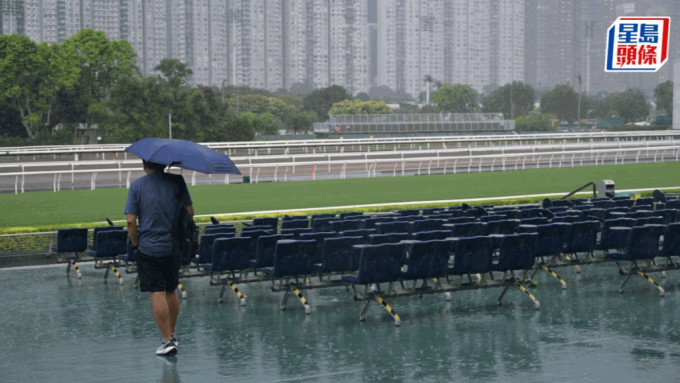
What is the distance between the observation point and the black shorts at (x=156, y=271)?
8.12 m

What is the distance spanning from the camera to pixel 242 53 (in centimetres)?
17925

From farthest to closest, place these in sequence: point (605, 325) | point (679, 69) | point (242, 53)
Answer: point (242, 53), point (679, 69), point (605, 325)

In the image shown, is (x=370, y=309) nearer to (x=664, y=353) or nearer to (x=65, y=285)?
(x=664, y=353)

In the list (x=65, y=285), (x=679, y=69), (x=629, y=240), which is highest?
(x=679, y=69)

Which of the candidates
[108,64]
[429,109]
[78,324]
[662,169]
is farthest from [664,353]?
[429,109]

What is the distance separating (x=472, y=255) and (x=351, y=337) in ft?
7.32

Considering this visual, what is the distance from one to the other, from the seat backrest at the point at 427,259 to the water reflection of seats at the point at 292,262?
1205mm

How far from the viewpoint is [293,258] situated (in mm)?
10930

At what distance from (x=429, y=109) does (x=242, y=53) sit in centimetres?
4762

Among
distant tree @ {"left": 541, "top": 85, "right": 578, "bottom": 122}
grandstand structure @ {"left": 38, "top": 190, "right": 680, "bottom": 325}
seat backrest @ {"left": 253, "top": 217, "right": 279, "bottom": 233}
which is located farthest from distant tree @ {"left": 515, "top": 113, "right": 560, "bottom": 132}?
grandstand structure @ {"left": 38, "top": 190, "right": 680, "bottom": 325}

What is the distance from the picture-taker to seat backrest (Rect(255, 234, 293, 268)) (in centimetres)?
1179

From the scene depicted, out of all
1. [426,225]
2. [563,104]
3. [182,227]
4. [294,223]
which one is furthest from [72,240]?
[563,104]

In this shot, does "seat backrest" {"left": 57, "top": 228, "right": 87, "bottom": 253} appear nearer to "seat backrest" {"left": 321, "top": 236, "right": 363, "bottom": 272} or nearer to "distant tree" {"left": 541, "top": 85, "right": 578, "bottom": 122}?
"seat backrest" {"left": 321, "top": 236, "right": 363, "bottom": 272}

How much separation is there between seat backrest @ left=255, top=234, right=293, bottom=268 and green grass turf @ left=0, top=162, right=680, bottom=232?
11.4m
